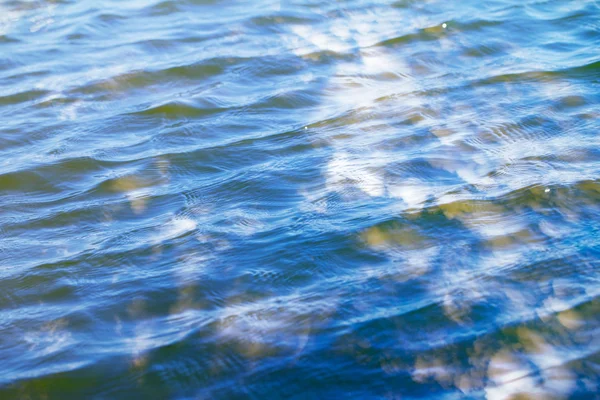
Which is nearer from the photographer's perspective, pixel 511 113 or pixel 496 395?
pixel 496 395

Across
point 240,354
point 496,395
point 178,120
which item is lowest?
point 496,395

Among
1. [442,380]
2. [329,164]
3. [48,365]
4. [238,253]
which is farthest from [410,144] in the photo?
[48,365]

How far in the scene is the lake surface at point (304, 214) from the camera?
2674mm

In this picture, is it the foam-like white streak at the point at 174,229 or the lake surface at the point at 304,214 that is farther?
the foam-like white streak at the point at 174,229

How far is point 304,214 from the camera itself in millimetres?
3621

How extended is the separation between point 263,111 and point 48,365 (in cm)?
261

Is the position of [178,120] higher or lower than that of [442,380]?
higher

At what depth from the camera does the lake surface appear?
267 cm

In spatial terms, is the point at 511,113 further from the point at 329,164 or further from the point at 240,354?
the point at 240,354

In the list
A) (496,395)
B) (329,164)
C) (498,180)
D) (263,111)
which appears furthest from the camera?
(263,111)

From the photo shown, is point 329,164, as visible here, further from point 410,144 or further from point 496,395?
point 496,395

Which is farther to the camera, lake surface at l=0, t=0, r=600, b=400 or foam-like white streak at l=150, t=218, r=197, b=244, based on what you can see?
foam-like white streak at l=150, t=218, r=197, b=244

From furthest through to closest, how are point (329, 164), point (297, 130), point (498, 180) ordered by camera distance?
point (297, 130) < point (329, 164) < point (498, 180)

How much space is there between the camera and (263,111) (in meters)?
4.88
